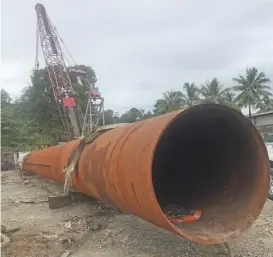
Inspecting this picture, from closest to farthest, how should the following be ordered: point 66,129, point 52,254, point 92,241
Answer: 1. point 52,254
2. point 92,241
3. point 66,129

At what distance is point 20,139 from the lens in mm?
29406

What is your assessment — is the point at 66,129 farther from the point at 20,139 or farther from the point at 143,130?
the point at 143,130

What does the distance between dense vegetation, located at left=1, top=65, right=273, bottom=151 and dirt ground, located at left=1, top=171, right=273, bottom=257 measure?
11903 millimetres

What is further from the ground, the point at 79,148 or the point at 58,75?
the point at 58,75

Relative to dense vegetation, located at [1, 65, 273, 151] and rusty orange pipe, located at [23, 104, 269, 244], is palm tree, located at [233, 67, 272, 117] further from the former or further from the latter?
rusty orange pipe, located at [23, 104, 269, 244]

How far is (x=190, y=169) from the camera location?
4066mm

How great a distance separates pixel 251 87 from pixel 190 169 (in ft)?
143

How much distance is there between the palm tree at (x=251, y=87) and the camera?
4378 cm

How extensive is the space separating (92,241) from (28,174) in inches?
339

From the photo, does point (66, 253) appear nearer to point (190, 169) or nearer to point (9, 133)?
point (190, 169)

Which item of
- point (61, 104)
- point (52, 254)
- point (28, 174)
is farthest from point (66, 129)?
point (52, 254)

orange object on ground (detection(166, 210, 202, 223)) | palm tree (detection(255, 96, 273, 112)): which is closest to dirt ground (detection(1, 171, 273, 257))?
orange object on ground (detection(166, 210, 202, 223))

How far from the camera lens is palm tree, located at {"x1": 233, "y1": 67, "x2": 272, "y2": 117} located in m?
43.8

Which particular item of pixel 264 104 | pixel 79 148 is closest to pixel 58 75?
pixel 264 104
